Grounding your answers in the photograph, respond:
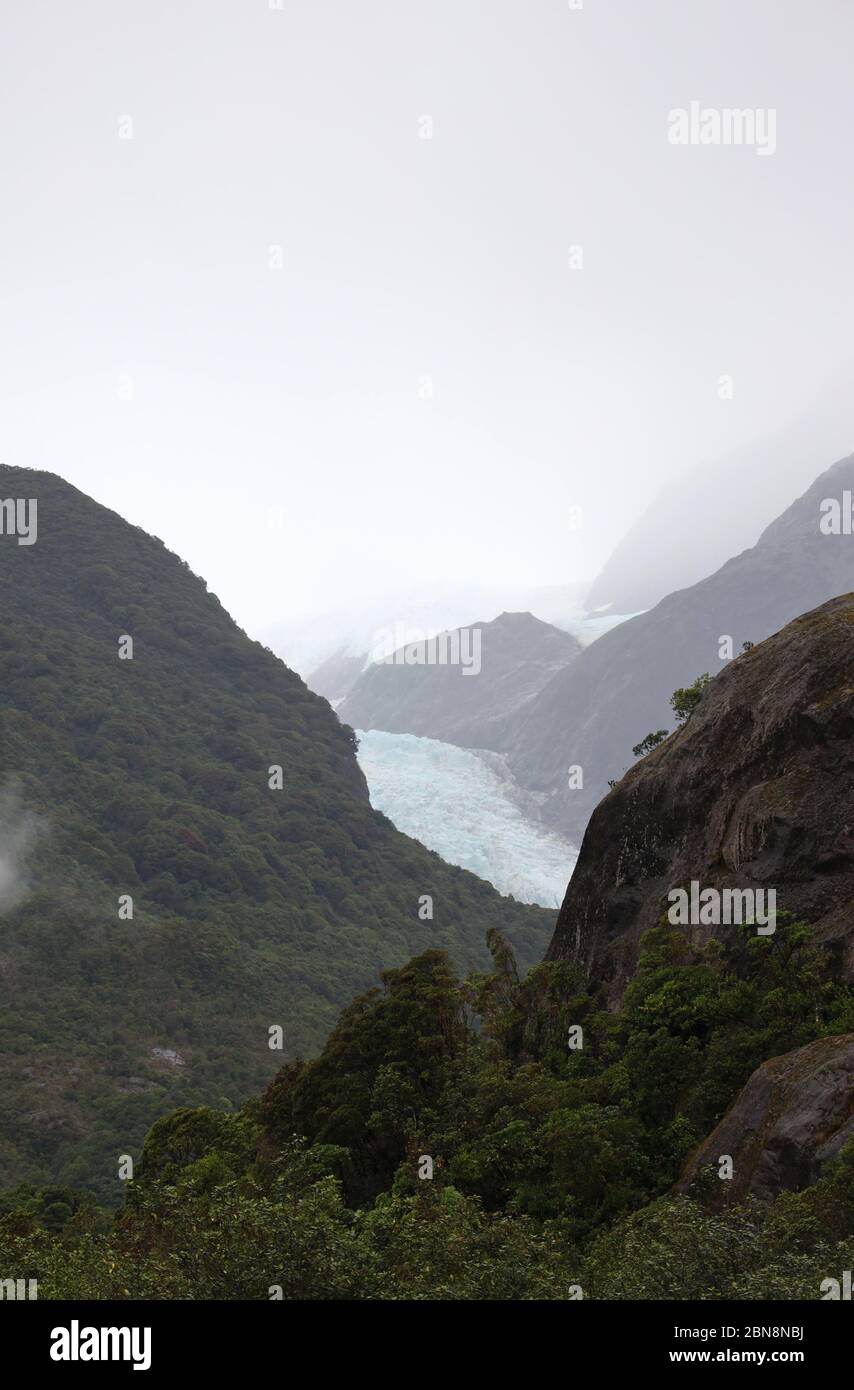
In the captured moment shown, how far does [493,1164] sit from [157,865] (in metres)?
65.3

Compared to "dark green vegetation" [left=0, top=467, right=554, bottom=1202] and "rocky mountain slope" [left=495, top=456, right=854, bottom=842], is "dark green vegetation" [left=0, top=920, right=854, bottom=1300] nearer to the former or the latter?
"dark green vegetation" [left=0, top=467, right=554, bottom=1202]

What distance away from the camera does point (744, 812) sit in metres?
26.1

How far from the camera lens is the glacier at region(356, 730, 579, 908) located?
135875mm

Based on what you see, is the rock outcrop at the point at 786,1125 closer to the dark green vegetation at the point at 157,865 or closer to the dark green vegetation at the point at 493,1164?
the dark green vegetation at the point at 493,1164

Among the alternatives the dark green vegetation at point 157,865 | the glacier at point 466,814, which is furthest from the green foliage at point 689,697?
the glacier at point 466,814

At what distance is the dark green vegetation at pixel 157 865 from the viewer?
6009cm

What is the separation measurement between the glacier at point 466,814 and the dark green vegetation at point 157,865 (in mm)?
26056

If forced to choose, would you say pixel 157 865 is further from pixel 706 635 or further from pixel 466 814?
pixel 706 635

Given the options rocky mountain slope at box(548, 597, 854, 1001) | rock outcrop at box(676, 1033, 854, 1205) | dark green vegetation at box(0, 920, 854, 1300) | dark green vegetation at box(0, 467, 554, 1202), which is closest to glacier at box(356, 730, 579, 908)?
dark green vegetation at box(0, 467, 554, 1202)

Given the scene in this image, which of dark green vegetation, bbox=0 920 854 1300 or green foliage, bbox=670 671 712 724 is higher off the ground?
green foliage, bbox=670 671 712 724

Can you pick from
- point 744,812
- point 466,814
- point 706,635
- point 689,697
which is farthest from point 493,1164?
point 706,635

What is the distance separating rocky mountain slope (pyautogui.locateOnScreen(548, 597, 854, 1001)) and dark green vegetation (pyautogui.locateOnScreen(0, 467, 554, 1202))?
29198 mm

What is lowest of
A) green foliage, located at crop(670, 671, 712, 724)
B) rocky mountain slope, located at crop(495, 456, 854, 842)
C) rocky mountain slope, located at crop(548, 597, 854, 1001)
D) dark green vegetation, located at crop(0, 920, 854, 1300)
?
dark green vegetation, located at crop(0, 920, 854, 1300)

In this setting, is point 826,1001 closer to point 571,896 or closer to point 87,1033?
point 571,896
